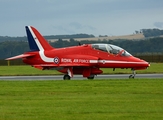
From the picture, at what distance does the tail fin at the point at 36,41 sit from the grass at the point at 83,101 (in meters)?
9.88

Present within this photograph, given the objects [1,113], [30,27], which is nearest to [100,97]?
[1,113]

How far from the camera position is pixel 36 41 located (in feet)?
117

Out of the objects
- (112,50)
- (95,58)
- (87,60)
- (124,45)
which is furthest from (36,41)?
(124,45)

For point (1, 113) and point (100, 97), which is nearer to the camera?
point (1, 113)

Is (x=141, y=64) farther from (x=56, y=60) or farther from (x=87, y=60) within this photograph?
(x=56, y=60)

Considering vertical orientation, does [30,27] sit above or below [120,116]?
above

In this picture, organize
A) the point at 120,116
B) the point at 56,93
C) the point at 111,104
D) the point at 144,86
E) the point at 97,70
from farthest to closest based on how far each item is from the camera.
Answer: the point at 97,70 < the point at 144,86 < the point at 56,93 < the point at 111,104 < the point at 120,116

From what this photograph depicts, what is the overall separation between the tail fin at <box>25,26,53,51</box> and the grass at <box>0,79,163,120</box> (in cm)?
988

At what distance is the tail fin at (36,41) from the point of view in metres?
35.4

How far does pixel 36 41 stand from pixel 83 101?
1721 centimetres

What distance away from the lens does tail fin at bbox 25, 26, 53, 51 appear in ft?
116

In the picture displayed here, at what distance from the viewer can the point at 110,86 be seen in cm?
2419

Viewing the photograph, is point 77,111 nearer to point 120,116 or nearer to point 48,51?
point 120,116

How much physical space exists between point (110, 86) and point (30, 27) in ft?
42.1
